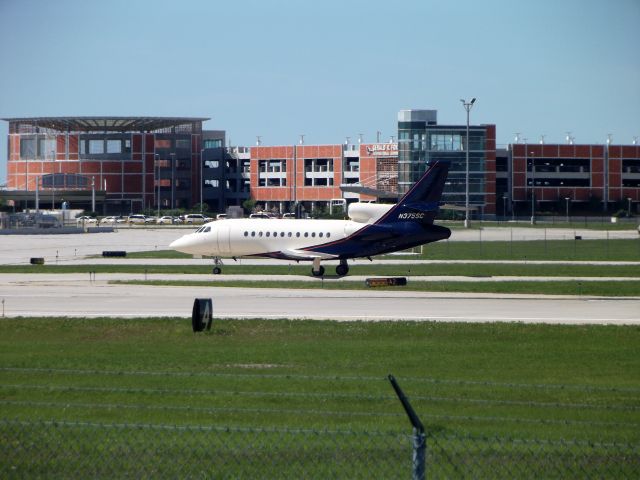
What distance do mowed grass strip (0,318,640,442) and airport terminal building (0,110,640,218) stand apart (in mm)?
121047

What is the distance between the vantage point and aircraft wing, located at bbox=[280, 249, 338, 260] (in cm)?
5394

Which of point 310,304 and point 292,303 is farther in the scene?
point 292,303

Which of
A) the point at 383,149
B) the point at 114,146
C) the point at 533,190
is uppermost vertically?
the point at 114,146

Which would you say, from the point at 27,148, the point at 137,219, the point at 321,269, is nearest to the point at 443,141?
the point at 137,219

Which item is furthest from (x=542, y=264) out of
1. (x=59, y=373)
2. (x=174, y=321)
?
(x=59, y=373)

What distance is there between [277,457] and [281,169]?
166311 mm

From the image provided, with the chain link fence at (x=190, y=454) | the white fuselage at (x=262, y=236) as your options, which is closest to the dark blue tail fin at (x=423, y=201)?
the white fuselage at (x=262, y=236)

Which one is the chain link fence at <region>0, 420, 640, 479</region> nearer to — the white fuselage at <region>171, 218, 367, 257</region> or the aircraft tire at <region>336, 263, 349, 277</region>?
the aircraft tire at <region>336, 263, 349, 277</region>

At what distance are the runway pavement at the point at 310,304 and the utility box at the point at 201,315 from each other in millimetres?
4524

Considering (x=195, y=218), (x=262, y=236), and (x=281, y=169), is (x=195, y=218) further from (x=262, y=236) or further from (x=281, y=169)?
(x=262, y=236)

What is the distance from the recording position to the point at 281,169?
179m

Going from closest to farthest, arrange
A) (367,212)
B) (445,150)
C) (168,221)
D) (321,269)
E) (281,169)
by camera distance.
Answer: (321,269)
(367,212)
(445,150)
(168,221)
(281,169)

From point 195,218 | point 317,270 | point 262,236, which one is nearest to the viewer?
point 317,270

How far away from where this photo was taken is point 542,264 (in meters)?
65.5
